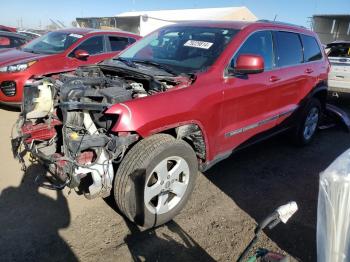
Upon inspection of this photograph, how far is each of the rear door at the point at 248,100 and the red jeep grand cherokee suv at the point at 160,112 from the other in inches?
0.5

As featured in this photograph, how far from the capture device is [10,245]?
2.77m

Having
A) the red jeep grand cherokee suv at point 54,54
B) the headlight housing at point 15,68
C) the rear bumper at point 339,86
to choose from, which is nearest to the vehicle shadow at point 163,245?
the red jeep grand cherokee suv at point 54,54

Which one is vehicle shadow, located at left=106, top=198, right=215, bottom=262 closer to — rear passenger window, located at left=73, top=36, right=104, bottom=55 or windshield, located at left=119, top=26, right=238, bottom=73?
windshield, located at left=119, top=26, right=238, bottom=73

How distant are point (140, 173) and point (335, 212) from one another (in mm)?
1516

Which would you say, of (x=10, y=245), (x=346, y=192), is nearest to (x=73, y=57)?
(x=10, y=245)

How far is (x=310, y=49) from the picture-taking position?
204 inches

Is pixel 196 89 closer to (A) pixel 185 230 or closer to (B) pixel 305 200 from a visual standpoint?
(A) pixel 185 230

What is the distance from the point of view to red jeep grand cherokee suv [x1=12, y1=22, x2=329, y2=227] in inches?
111

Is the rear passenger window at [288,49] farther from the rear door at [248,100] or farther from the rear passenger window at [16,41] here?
the rear passenger window at [16,41]

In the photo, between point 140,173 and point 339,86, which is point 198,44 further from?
point 339,86

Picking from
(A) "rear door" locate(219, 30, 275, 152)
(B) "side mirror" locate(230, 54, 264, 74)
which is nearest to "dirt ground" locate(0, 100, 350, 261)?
(A) "rear door" locate(219, 30, 275, 152)

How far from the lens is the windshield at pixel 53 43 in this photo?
699 centimetres

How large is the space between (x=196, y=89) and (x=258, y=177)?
170cm

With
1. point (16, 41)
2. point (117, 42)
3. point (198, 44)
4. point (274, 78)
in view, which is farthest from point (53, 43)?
point (274, 78)
